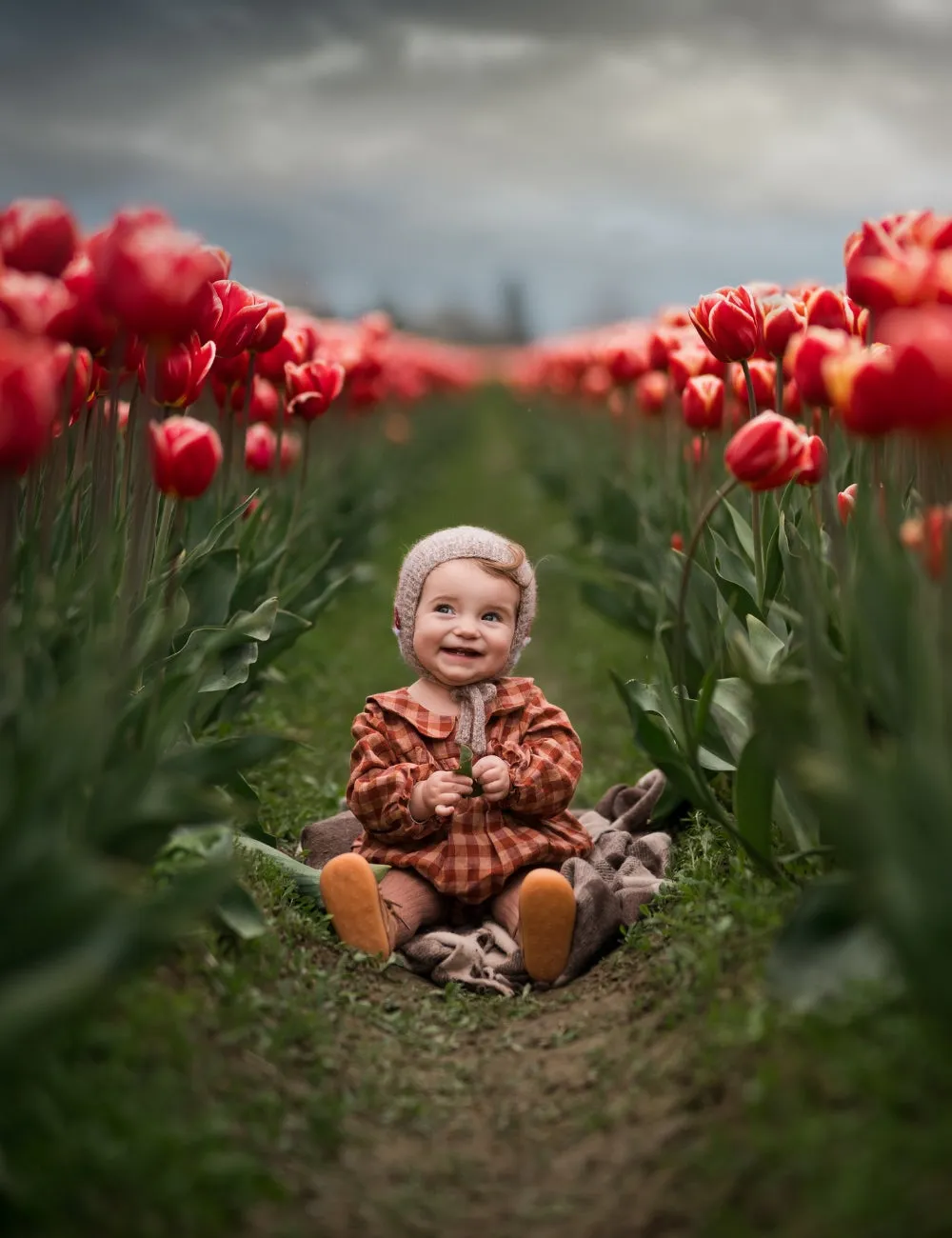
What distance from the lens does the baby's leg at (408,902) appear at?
3580 mm

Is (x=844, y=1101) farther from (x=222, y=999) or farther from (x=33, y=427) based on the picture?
(x=33, y=427)

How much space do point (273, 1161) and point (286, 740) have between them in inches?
37.1

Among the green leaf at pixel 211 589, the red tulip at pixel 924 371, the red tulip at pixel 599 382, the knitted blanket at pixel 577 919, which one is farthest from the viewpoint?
the red tulip at pixel 599 382

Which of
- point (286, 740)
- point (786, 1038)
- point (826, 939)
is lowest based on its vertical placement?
point (786, 1038)

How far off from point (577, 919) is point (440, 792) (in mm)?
461

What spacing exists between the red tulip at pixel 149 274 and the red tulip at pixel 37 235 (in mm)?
256

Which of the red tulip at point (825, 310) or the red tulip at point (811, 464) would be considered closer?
the red tulip at point (811, 464)

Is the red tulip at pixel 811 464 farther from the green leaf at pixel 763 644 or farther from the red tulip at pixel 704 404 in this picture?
the red tulip at pixel 704 404

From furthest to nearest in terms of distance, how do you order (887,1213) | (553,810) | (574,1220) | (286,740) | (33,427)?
(553,810) → (286,740) → (574,1220) → (33,427) → (887,1213)

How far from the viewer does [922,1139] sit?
1.99 metres

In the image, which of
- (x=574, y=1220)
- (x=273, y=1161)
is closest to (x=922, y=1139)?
(x=574, y=1220)

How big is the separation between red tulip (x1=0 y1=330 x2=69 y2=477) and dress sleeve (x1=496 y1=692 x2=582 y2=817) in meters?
1.78

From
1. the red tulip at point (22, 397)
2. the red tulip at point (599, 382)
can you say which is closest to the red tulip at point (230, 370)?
the red tulip at point (22, 397)

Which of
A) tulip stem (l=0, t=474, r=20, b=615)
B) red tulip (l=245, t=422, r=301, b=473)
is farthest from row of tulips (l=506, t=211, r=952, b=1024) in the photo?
red tulip (l=245, t=422, r=301, b=473)
